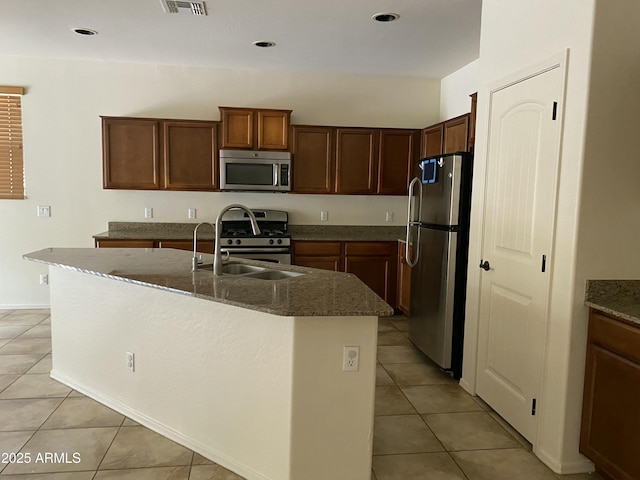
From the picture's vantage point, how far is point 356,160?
5121mm

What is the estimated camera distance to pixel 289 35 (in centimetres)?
397

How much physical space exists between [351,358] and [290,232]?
3.44 m

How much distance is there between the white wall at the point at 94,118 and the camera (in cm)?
495

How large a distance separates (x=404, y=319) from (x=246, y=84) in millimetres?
3180

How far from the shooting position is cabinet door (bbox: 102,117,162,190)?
4.75 metres

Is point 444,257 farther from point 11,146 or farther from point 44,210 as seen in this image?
point 11,146

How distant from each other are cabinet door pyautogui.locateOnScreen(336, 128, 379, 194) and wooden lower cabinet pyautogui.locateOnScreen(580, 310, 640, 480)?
3.25 meters

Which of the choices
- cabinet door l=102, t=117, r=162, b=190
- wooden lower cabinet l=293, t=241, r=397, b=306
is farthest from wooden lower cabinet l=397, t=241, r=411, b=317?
cabinet door l=102, t=117, r=162, b=190

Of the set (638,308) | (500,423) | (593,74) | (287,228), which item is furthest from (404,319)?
(593,74)

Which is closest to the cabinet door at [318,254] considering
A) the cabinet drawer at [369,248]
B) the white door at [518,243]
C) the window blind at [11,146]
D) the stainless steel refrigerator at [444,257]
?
the cabinet drawer at [369,248]

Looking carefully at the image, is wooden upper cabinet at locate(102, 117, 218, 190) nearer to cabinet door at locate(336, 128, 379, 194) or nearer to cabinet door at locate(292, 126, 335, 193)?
cabinet door at locate(292, 126, 335, 193)

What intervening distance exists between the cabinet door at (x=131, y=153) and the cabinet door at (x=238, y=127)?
71 centimetres

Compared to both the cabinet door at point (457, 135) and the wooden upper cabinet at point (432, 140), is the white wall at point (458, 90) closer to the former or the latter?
the wooden upper cabinet at point (432, 140)

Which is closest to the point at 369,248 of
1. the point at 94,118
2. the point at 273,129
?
the point at 273,129
